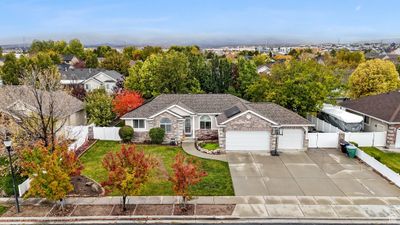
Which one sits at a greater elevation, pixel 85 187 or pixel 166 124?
pixel 166 124

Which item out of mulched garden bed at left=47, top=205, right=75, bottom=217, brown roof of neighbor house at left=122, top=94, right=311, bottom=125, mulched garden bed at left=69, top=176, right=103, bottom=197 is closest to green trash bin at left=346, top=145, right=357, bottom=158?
brown roof of neighbor house at left=122, top=94, right=311, bottom=125

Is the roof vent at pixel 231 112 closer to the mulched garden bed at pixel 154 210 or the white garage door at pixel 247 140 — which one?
the white garage door at pixel 247 140

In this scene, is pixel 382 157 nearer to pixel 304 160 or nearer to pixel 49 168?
pixel 304 160

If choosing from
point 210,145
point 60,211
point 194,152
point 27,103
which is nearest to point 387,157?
point 210,145

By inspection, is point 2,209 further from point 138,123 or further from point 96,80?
point 96,80

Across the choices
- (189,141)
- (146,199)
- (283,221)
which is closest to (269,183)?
(283,221)

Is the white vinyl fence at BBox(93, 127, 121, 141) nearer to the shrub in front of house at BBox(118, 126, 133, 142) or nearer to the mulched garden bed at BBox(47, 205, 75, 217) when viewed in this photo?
the shrub in front of house at BBox(118, 126, 133, 142)
